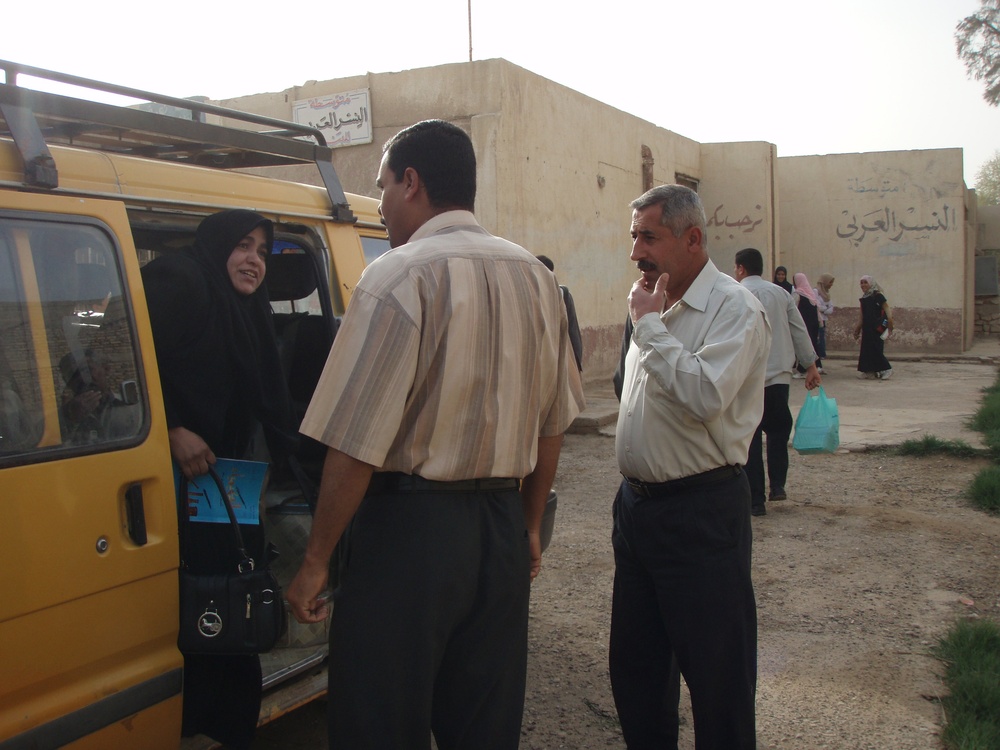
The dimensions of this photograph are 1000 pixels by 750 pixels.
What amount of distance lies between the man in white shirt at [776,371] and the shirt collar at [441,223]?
4.32 m

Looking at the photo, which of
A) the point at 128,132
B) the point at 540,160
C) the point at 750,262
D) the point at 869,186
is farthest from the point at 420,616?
the point at 869,186

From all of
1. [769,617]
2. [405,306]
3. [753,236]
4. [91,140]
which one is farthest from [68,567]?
[753,236]

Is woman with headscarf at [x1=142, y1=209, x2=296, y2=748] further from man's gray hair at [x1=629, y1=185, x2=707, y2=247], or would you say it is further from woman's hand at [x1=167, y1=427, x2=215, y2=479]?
man's gray hair at [x1=629, y1=185, x2=707, y2=247]

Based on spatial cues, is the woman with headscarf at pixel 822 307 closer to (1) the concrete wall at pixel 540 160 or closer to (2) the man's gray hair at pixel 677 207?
(1) the concrete wall at pixel 540 160

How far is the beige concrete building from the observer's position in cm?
1066

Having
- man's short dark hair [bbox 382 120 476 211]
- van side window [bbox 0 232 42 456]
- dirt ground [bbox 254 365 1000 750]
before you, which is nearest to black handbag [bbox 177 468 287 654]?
van side window [bbox 0 232 42 456]

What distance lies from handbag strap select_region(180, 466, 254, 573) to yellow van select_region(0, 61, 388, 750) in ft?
0.33

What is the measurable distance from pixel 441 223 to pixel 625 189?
1245cm

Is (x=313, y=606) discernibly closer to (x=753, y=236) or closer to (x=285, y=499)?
(x=285, y=499)

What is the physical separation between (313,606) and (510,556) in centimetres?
46

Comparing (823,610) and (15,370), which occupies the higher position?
(15,370)

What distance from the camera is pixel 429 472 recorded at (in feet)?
6.50

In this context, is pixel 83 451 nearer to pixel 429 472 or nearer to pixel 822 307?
pixel 429 472

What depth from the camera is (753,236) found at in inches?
702
